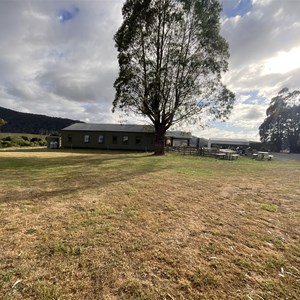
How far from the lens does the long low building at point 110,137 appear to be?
92.4 feet

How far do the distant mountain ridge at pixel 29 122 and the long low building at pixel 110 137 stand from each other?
196 ft

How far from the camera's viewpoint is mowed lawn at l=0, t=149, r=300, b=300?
2.30m

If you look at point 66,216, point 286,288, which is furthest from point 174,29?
point 286,288

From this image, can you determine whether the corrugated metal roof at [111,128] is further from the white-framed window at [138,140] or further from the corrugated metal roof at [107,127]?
the white-framed window at [138,140]

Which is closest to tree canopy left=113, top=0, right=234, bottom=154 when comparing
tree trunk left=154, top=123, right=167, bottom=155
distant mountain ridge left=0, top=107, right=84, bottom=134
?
tree trunk left=154, top=123, right=167, bottom=155

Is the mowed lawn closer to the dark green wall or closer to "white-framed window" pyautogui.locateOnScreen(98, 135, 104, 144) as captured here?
the dark green wall

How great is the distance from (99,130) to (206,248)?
89.8 feet

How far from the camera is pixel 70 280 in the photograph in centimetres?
235

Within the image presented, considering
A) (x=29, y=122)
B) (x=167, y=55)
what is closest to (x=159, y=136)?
(x=167, y=55)

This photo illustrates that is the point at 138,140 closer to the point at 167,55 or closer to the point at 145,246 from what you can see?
the point at 167,55

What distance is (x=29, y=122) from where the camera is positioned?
8819cm

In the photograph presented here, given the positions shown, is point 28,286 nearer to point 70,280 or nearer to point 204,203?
point 70,280

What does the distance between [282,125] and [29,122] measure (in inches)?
3622

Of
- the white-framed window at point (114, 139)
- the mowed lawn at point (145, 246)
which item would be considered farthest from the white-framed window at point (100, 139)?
the mowed lawn at point (145, 246)
